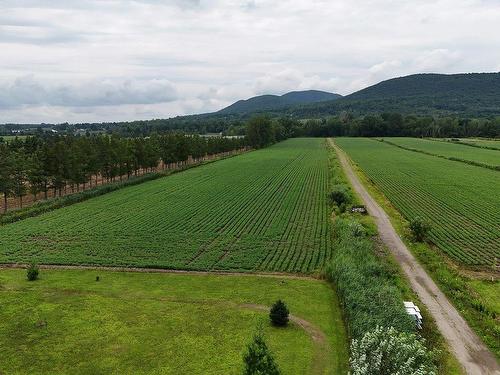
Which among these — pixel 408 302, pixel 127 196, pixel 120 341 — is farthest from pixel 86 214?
pixel 408 302

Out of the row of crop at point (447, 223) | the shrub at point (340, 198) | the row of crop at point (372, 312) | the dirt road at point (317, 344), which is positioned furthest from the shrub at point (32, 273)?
the shrub at point (340, 198)

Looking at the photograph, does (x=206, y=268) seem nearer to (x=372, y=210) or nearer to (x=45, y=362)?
(x=45, y=362)

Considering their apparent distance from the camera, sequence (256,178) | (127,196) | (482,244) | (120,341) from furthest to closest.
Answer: (256,178)
(127,196)
(482,244)
(120,341)

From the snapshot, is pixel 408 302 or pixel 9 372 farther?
pixel 408 302

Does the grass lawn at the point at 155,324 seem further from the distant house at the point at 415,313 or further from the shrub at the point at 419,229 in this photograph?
the shrub at the point at 419,229

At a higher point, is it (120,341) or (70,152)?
(70,152)
